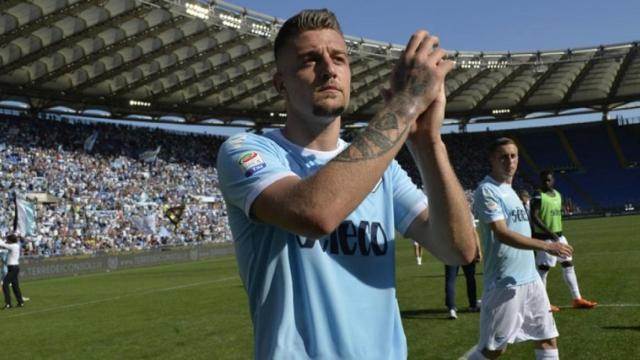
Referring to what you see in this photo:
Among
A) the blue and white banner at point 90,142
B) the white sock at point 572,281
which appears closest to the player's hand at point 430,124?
the white sock at point 572,281

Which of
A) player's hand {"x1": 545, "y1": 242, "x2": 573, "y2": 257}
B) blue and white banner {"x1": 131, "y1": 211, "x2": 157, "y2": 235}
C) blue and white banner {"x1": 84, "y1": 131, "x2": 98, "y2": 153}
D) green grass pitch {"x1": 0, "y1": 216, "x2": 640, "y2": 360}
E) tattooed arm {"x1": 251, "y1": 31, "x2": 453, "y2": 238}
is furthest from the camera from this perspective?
blue and white banner {"x1": 84, "y1": 131, "x2": 98, "y2": 153}

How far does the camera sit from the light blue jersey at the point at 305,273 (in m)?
2.01

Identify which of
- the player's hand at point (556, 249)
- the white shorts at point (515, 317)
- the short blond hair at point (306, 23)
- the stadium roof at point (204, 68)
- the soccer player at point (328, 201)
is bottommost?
the white shorts at point (515, 317)

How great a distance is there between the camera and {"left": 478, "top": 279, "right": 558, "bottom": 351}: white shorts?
232 inches

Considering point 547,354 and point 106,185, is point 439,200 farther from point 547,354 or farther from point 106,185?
point 106,185

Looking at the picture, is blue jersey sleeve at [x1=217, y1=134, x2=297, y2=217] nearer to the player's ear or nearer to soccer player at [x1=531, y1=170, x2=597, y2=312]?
the player's ear

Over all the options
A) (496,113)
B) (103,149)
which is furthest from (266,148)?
(496,113)

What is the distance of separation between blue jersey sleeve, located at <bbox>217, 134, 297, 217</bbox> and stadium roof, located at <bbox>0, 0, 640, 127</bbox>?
1963 centimetres

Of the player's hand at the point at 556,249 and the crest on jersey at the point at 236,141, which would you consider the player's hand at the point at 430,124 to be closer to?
the crest on jersey at the point at 236,141

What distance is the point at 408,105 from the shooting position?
6.00 feet

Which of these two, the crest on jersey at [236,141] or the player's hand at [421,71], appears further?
the crest on jersey at [236,141]

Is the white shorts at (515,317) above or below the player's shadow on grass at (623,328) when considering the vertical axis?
above

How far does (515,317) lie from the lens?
19.5 ft

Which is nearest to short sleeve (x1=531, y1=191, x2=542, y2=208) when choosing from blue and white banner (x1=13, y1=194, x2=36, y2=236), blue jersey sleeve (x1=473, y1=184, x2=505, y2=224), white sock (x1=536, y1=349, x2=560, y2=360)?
blue jersey sleeve (x1=473, y1=184, x2=505, y2=224)
